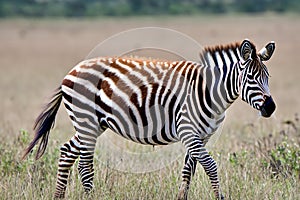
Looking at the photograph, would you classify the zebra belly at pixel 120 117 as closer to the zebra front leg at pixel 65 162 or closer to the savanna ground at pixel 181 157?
the zebra front leg at pixel 65 162

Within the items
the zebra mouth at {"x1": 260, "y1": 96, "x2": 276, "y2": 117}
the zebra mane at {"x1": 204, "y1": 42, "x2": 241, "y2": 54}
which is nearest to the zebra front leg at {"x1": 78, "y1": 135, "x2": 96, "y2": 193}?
the zebra mane at {"x1": 204, "y1": 42, "x2": 241, "y2": 54}

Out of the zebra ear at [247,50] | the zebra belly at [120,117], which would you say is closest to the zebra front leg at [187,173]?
the zebra belly at [120,117]

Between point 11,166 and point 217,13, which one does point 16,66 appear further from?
point 217,13

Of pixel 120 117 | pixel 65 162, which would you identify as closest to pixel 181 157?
pixel 120 117

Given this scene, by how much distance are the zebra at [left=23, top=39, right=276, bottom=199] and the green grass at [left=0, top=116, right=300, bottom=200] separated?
0.73 feet

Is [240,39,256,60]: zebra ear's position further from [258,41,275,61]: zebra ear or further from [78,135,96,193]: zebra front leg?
[78,135,96,193]: zebra front leg

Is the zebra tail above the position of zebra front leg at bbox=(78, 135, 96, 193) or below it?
above

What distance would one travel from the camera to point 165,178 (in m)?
6.96

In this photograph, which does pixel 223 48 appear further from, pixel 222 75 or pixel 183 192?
pixel 183 192

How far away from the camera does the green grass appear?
6.35m

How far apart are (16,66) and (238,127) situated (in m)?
17.6

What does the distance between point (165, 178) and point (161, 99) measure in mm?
1019

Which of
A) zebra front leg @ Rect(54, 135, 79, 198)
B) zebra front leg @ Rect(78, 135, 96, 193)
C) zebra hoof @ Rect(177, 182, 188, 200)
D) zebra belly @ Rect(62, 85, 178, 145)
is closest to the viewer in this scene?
zebra hoof @ Rect(177, 182, 188, 200)

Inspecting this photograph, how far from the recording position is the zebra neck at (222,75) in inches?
242
